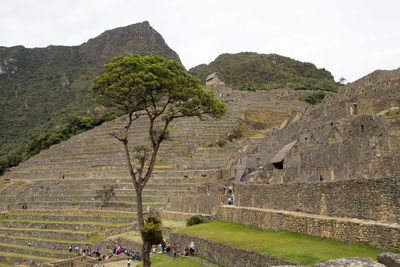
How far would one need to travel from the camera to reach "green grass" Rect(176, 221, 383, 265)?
30.7 ft

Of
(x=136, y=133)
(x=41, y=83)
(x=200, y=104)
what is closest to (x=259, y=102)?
(x=136, y=133)

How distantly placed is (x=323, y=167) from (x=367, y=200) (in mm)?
5711

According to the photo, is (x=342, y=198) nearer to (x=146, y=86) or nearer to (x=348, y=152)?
(x=348, y=152)

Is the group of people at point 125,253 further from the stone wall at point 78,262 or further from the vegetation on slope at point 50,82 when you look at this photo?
the vegetation on slope at point 50,82

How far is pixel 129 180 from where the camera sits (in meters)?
40.6

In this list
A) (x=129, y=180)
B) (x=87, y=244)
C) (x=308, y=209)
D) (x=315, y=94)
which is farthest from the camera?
(x=315, y=94)

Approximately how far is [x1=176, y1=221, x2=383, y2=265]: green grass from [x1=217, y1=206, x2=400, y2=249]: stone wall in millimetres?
191

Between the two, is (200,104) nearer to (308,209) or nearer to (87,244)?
(308,209)

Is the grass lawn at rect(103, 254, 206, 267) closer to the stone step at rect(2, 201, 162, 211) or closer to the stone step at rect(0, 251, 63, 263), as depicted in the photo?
the stone step at rect(2, 201, 162, 211)

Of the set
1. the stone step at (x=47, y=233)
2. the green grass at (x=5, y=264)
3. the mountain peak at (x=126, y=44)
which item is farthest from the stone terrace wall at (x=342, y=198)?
the mountain peak at (x=126, y=44)

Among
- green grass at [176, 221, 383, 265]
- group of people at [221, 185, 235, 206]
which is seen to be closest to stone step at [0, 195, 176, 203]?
group of people at [221, 185, 235, 206]

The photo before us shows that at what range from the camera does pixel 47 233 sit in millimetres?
34469

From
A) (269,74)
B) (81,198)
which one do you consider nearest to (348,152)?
(81,198)

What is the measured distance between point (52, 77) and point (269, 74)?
194 feet
